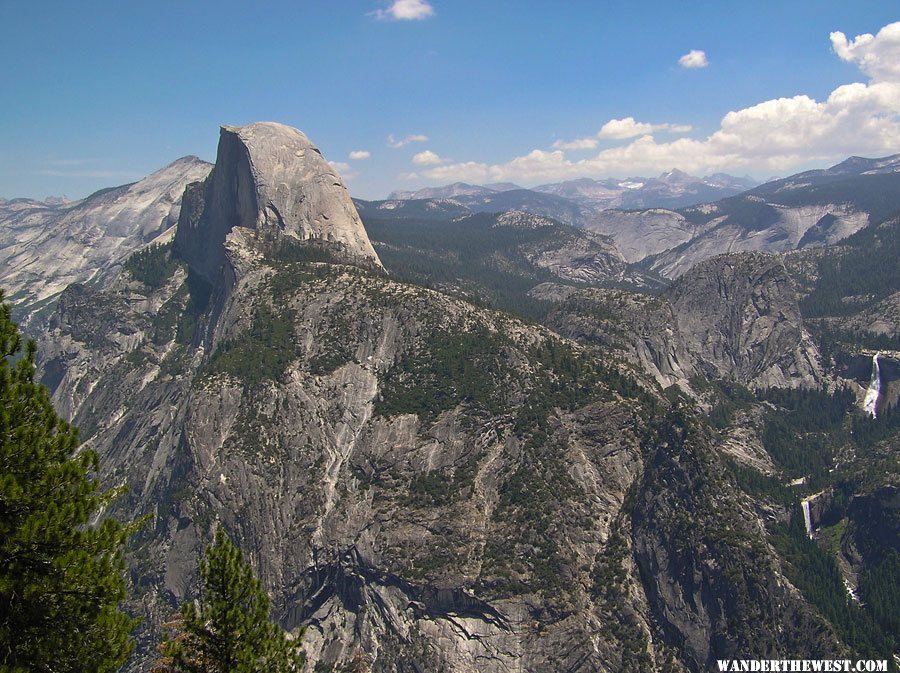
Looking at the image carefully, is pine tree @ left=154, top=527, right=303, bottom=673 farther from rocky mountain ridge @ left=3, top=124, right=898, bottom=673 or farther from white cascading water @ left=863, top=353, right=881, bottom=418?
white cascading water @ left=863, top=353, right=881, bottom=418

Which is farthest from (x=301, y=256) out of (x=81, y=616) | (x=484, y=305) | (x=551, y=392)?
(x=81, y=616)

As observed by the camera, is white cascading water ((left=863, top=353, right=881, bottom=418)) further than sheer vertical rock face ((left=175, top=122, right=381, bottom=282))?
Result: No

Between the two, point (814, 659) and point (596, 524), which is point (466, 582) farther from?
point (814, 659)

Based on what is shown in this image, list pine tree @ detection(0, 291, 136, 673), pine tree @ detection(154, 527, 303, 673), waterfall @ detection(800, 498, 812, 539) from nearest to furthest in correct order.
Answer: pine tree @ detection(0, 291, 136, 673), pine tree @ detection(154, 527, 303, 673), waterfall @ detection(800, 498, 812, 539)

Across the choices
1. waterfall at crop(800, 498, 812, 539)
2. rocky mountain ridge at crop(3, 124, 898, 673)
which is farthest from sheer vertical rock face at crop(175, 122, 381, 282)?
waterfall at crop(800, 498, 812, 539)

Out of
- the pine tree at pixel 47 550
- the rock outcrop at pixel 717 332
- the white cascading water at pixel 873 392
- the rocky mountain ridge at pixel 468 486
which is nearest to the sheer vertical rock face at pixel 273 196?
the rocky mountain ridge at pixel 468 486

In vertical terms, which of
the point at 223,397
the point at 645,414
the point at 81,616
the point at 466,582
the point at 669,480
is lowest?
the point at 466,582
